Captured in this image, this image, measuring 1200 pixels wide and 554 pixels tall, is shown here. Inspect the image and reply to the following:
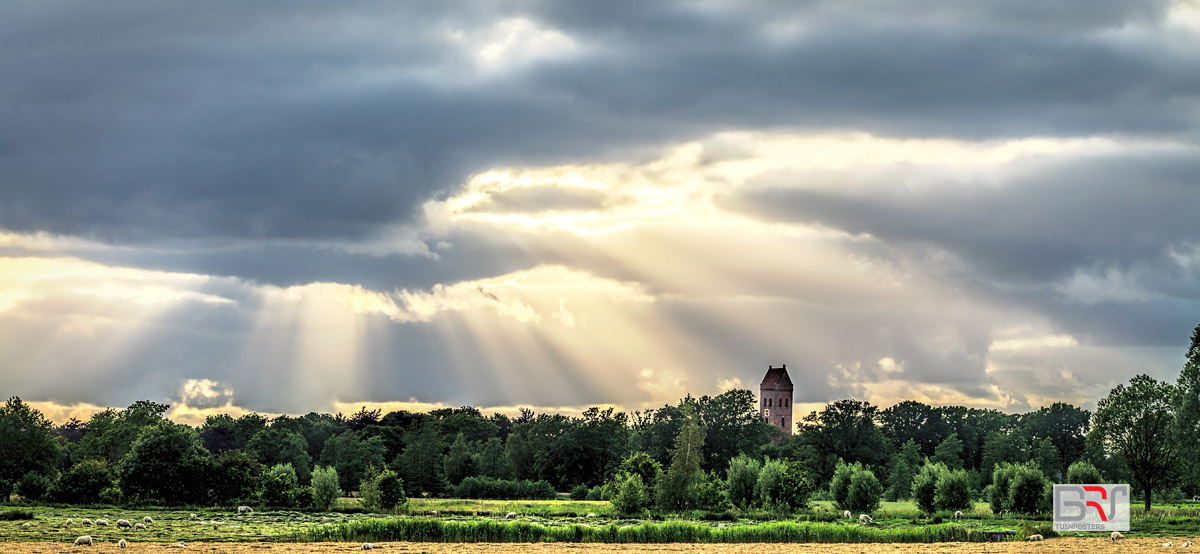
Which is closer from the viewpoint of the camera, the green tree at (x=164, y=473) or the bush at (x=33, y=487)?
the green tree at (x=164, y=473)

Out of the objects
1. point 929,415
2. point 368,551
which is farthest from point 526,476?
point 368,551

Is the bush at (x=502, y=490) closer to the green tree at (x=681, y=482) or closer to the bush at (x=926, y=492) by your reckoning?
the green tree at (x=681, y=482)

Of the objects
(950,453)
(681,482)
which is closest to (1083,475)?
(681,482)

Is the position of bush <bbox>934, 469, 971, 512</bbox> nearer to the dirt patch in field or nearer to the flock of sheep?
the dirt patch in field

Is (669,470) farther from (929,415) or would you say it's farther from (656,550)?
(929,415)

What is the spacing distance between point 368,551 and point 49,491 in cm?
5826

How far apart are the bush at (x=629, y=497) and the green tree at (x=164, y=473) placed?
38.2 meters

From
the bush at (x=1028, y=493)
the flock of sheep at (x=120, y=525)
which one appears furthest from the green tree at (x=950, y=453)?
the flock of sheep at (x=120, y=525)

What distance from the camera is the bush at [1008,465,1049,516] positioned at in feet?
304

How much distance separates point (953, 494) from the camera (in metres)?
96.9

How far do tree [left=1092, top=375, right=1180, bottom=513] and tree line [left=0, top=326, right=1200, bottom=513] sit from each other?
13 centimetres

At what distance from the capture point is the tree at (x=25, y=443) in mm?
106938

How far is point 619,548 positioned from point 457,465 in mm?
81564

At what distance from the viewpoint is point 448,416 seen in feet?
593
